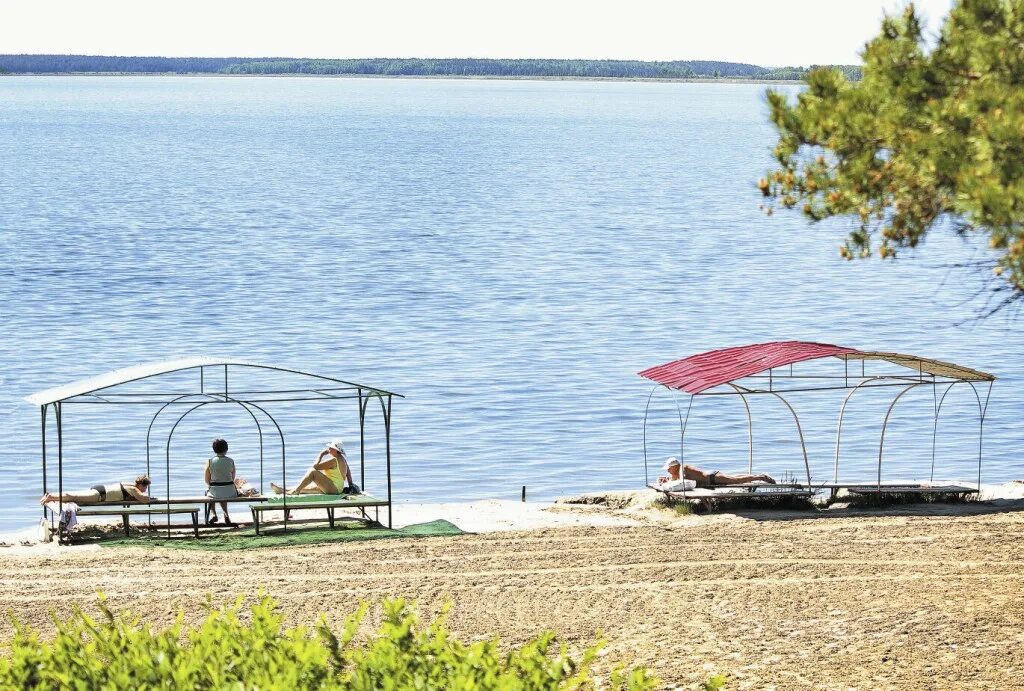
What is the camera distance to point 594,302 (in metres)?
44.8

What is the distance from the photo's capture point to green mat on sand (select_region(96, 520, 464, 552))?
1598 centimetres

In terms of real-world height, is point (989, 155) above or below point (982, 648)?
above

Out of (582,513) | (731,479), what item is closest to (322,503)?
(582,513)

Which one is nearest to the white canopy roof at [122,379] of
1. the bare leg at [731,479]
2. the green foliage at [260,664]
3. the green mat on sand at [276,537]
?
the green mat on sand at [276,537]

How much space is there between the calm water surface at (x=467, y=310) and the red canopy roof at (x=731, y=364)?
2.29m

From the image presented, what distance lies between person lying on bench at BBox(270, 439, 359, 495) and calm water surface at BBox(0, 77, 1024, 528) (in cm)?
409

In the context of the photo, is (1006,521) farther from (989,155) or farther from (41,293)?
(41,293)

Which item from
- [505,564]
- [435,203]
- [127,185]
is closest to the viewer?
[505,564]

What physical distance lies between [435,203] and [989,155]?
241ft

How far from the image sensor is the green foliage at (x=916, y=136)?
7.88 metres

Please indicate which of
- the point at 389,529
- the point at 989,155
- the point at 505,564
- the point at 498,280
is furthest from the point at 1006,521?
the point at 498,280

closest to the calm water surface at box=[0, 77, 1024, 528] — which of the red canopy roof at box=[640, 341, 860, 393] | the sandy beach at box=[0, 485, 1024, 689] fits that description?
the red canopy roof at box=[640, 341, 860, 393]

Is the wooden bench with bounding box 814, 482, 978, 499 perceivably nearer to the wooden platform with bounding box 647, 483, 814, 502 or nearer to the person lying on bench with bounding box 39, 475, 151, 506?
the wooden platform with bounding box 647, 483, 814, 502

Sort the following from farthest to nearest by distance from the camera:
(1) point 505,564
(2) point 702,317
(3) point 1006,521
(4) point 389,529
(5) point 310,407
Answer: (2) point 702,317 < (5) point 310,407 < (4) point 389,529 < (3) point 1006,521 < (1) point 505,564
